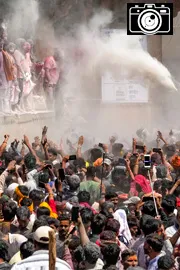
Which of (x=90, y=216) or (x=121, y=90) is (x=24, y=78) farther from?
(x=90, y=216)

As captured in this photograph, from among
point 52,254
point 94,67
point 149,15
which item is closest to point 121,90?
point 94,67

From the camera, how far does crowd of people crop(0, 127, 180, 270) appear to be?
558 centimetres

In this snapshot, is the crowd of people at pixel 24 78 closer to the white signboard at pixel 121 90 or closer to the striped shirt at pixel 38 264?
the white signboard at pixel 121 90

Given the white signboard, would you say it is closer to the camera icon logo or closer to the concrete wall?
the concrete wall

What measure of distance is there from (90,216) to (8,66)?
9.84 meters

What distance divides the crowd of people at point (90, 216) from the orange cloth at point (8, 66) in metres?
6.18

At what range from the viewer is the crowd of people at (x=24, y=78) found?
16.2 m

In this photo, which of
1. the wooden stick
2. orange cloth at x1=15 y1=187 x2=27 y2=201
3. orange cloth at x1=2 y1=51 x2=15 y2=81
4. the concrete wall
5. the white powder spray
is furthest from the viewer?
the concrete wall

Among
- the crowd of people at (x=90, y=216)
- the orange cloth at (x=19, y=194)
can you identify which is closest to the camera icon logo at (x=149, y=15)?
the crowd of people at (x=90, y=216)

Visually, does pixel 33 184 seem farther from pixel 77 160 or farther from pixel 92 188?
pixel 77 160

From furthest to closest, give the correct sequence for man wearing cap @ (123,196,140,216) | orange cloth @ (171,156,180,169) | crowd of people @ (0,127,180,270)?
orange cloth @ (171,156,180,169), man wearing cap @ (123,196,140,216), crowd of people @ (0,127,180,270)

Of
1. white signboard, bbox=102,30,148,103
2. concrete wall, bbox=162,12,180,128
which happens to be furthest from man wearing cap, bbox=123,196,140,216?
concrete wall, bbox=162,12,180,128

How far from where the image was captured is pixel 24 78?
1783 centimetres

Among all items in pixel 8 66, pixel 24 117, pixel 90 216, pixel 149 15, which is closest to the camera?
pixel 90 216
